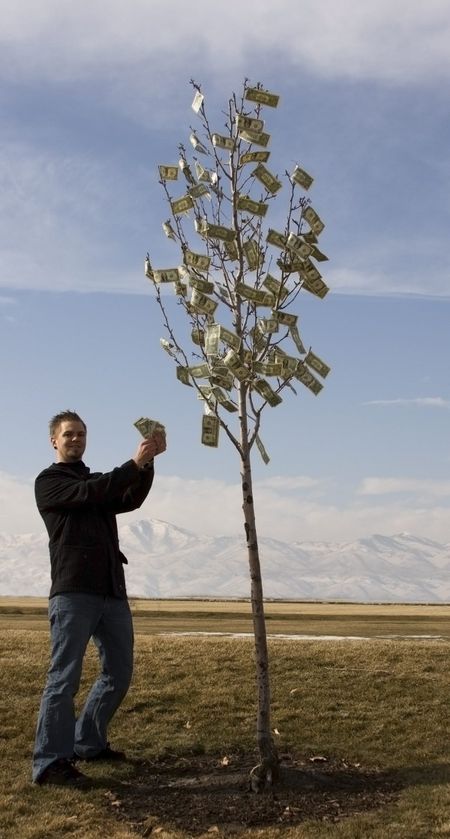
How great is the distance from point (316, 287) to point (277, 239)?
0.68 m

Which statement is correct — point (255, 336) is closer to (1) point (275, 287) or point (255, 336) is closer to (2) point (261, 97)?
(1) point (275, 287)

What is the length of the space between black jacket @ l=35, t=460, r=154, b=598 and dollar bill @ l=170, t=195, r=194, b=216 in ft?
9.82

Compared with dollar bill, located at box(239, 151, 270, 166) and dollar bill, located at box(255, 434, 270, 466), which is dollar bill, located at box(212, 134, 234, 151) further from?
dollar bill, located at box(255, 434, 270, 466)

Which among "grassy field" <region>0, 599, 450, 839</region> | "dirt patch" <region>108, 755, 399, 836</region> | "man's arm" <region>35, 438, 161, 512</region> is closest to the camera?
"grassy field" <region>0, 599, 450, 839</region>

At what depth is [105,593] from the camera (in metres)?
8.73

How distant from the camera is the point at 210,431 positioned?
8.94 m

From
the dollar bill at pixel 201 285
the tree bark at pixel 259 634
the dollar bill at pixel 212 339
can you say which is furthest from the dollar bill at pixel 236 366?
the dollar bill at pixel 201 285

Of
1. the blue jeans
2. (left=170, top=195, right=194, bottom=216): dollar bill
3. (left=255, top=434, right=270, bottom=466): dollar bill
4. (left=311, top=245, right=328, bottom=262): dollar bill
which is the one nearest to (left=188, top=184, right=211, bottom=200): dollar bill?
(left=170, top=195, right=194, bottom=216): dollar bill

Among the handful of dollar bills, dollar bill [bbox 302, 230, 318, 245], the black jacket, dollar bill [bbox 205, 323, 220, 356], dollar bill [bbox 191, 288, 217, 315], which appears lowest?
the black jacket

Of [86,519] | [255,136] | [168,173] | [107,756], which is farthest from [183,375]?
[107,756]

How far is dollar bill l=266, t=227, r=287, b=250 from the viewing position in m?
9.31

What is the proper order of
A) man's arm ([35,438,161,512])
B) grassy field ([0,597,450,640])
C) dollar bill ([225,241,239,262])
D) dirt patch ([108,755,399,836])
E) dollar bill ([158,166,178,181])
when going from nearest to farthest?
dirt patch ([108,755,399,836]) < man's arm ([35,438,161,512]) < dollar bill ([225,241,239,262]) < dollar bill ([158,166,178,181]) < grassy field ([0,597,450,640])

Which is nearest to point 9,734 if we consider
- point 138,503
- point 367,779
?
point 138,503

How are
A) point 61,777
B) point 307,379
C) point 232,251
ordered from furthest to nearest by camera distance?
point 232,251, point 307,379, point 61,777
